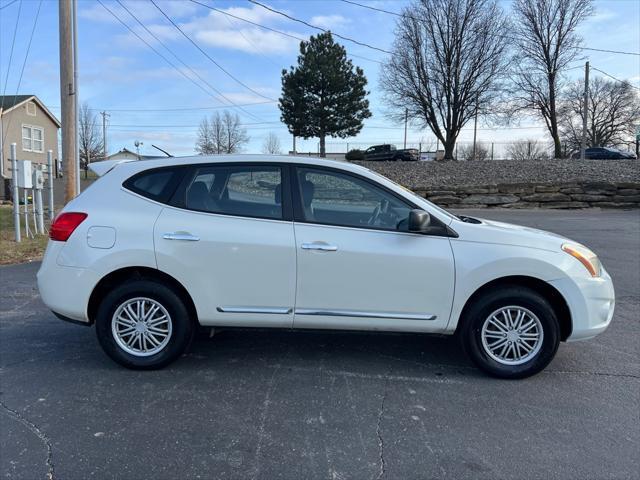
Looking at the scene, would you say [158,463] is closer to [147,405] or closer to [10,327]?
[147,405]

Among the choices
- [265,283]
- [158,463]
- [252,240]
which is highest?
[252,240]

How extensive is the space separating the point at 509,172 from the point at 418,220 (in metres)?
21.1

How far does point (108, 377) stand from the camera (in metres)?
3.97

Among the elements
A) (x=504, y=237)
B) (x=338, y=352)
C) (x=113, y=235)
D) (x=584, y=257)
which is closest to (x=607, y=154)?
(x=584, y=257)

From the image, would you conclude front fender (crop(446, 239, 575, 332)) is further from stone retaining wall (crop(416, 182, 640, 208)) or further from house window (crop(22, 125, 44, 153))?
house window (crop(22, 125, 44, 153))

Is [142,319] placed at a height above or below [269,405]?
above

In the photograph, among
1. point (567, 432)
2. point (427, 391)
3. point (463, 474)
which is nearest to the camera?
point (463, 474)

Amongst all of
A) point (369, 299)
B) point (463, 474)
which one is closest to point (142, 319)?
point (369, 299)

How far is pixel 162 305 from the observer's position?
12.9ft

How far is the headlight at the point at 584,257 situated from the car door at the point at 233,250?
6.95ft

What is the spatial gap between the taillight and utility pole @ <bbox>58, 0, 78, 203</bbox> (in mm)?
8578

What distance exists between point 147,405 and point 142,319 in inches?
28.8

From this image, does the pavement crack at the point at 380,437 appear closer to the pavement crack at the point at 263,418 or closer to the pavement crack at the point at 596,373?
the pavement crack at the point at 263,418

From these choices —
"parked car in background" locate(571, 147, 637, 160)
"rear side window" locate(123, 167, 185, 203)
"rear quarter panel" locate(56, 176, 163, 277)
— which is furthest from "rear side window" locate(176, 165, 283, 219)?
"parked car in background" locate(571, 147, 637, 160)
